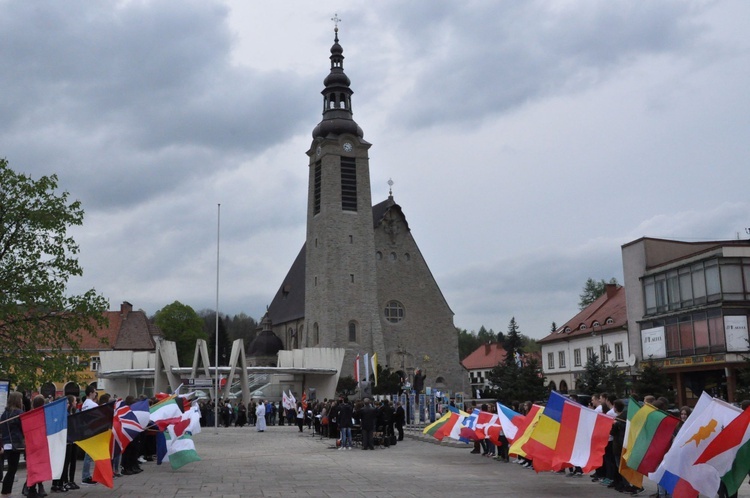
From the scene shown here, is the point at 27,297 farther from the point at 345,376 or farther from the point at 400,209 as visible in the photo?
the point at 400,209

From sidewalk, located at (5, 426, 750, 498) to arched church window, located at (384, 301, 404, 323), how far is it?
4770 centimetres

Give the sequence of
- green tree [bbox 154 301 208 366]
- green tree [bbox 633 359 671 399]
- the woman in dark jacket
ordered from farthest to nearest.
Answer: green tree [bbox 154 301 208 366], green tree [bbox 633 359 671 399], the woman in dark jacket

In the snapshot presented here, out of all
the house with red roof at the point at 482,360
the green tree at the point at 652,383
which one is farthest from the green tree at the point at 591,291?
the green tree at the point at 652,383

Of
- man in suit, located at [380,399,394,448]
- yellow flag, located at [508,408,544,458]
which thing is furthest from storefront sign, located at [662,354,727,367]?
yellow flag, located at [508,408,544,458]

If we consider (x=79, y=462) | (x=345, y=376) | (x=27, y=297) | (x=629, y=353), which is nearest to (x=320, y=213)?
(x=345, y=376)

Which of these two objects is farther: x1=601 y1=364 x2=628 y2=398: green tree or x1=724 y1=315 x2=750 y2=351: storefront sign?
x1=724 y1=315 x2=750 y2=351: storefront sign

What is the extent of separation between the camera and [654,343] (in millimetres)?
44531

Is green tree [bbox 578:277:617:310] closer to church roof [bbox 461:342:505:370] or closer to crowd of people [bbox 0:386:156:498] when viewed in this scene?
church roof [bbox 461:342:505:370]

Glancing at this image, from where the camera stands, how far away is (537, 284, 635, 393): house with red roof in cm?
5069

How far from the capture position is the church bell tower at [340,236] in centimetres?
6712

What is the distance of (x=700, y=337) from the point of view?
4038 cm

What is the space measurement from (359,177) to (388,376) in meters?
18.6

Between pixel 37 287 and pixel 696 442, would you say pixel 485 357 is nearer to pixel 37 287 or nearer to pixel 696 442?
pixel 37 287

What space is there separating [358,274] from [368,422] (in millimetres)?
43798
